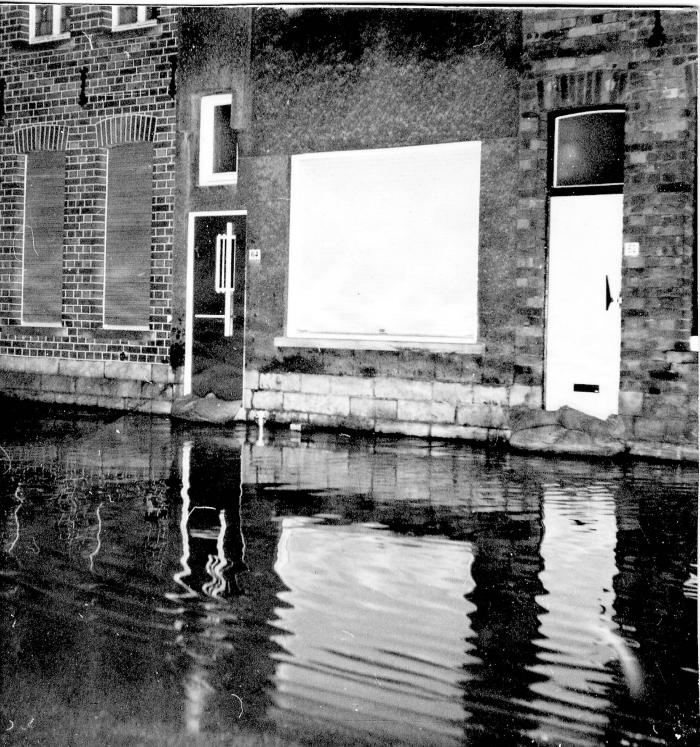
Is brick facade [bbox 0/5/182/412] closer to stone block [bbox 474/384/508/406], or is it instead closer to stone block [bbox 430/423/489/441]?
stone block [bbox 430/423/489/441]

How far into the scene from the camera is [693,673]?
9.16 feet

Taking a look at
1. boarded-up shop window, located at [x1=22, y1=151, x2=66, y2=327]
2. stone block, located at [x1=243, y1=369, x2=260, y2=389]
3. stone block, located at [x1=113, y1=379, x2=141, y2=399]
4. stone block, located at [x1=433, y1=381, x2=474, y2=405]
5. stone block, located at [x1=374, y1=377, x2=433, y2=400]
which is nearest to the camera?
stone block, located at [x1=433, y1=381, x2=474, y2=405]

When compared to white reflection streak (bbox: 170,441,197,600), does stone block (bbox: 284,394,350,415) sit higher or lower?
higher

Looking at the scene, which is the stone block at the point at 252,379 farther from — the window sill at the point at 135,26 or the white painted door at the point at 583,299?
the window sill at the point at 135,26

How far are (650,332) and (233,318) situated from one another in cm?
466

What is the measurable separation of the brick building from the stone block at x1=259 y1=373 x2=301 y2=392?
0.11 feet

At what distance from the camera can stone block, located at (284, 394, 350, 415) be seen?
990cm

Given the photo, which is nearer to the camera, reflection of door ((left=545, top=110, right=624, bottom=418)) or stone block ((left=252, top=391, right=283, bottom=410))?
reflection of door ((left=545, top=110, right=624, bottom=418))

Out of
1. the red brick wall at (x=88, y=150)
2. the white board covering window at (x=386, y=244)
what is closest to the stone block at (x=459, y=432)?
the white board covering window at (x=386, y=244)

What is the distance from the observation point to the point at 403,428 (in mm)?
9445

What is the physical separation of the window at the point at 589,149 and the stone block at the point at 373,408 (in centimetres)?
256

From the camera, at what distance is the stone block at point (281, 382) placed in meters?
10.2

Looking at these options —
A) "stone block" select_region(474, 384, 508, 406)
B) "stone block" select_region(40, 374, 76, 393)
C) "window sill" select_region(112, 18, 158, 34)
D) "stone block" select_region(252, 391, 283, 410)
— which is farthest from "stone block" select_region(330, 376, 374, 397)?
"window sill" select_region(112, 18, 158, 34)

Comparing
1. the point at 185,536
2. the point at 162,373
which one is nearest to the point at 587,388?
the point at 185,536
